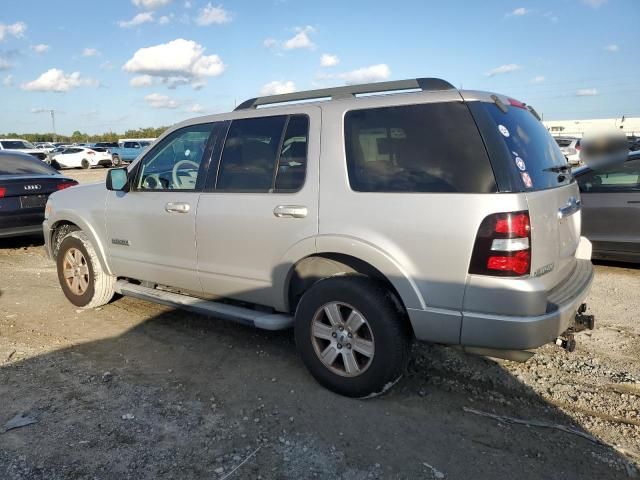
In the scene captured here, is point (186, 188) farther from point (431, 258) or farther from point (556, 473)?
point (556, 473)

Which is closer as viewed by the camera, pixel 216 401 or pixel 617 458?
pixel 617 458

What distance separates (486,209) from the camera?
2.62 meters

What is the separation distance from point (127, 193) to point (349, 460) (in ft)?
10.2

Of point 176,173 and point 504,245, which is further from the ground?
point 176,173

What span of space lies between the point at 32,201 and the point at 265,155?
18.2ft

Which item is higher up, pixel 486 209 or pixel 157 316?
pixel 486 209

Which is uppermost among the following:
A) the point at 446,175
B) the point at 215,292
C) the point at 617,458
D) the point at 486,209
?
the point at 446,175

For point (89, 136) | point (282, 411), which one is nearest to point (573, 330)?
point (282, 411)

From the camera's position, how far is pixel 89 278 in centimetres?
489

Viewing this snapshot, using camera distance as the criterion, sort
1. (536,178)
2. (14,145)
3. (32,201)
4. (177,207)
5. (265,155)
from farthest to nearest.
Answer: (14,145) < (32,201) < (177,207) < (265,155) < (536,178)

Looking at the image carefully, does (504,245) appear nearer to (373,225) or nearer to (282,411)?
(373,225)

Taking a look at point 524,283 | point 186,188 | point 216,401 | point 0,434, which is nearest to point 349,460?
point 216,401

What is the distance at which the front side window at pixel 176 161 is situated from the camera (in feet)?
13.3

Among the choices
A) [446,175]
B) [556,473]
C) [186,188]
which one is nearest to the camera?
[556,473]
